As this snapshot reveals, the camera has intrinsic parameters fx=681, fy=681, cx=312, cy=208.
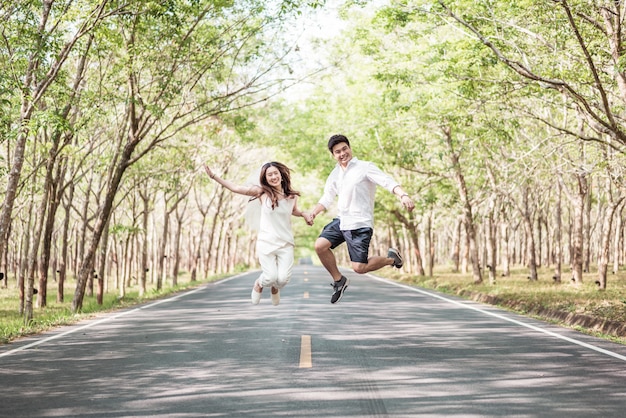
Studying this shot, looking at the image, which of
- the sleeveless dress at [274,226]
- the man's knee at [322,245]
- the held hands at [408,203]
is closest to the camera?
the held hands at [408,203]

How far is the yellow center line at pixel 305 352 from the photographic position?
7852 mm

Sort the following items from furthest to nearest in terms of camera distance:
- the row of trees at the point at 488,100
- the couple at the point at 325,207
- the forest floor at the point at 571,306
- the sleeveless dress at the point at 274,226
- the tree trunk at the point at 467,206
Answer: the tree trunk at the point at 467,206 → the row of trees at the point at 488,100 → the forest floor at the point at 571,306 → the sleeveless dress at the point at 274,226 → the couple at the point at 325,207

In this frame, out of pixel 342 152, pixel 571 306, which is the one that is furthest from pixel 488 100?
pixel 342 152

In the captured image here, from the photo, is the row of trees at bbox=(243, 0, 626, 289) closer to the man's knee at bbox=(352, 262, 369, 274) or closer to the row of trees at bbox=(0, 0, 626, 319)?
the row of trees at bbox=(0, 0, 626, 319)

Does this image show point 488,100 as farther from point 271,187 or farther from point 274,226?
point 271,187

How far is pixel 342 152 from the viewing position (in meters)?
6.52

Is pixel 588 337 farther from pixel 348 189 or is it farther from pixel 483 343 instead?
pixel 348 189

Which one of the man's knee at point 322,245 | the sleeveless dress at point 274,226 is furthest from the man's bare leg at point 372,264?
the sleeveless dress at point 274,226

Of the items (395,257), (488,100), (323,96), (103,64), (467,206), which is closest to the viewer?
(395,257)

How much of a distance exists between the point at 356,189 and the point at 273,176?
86 cm

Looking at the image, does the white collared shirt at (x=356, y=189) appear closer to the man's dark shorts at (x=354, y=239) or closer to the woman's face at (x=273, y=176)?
the man's dark shorts at (x=354, y=239)

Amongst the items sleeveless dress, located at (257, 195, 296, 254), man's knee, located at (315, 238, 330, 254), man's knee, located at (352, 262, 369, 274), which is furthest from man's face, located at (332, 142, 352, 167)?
man's knee, located at (352, 262, 369, 274)

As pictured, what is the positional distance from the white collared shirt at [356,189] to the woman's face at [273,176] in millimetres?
512

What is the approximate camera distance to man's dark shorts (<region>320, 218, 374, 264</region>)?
682 cm
